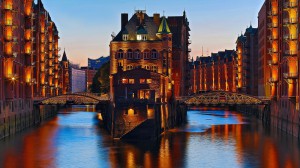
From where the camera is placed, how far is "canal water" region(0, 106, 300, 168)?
64.4 metres

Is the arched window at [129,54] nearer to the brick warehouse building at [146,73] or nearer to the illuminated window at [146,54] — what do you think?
the brick warehouse building at [146,73]

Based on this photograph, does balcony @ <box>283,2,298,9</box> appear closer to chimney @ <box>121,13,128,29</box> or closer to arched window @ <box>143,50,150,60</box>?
arched window @ <box>143,50,150,60</box>

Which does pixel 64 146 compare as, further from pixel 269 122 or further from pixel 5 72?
pixel 269 122

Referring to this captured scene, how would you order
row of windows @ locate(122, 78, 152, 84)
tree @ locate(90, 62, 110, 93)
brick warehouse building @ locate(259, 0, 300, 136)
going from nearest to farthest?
1. brick warehouse building @ locate(259, 0, 300, 136)
2. row of windows @ locate(122, 78, 152, 84)
3. tree @ locate(90, 62, 110, 93)

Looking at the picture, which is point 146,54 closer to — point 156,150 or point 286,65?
point 286,65

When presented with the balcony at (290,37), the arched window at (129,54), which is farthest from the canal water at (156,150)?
the arched window at (129,54)

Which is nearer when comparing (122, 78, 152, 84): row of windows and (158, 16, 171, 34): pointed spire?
(122, 78, 152, 84): row of windows

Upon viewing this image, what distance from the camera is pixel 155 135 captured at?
284 feet

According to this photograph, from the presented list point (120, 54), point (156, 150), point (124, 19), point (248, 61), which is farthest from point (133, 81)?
point (248, 61)

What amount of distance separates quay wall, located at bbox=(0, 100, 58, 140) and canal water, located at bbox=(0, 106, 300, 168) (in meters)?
1.80

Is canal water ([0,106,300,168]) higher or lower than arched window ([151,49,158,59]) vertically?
lower

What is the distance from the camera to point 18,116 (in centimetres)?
9612

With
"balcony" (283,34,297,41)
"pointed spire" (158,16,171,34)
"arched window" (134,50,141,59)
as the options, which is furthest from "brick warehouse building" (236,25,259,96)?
"balcony" (283,34,297,41)

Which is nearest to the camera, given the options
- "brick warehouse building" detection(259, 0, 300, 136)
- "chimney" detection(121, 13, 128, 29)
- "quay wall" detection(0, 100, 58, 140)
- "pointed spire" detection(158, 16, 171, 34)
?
"quay wall" detection(0, 100, 58, 140)
